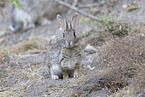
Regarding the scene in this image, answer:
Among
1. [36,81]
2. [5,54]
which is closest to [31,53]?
[5,54]

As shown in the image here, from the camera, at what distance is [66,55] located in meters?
4.75

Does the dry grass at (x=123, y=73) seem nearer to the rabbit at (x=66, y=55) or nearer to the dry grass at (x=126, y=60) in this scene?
Result: the dry grass at (x=126, y=60)

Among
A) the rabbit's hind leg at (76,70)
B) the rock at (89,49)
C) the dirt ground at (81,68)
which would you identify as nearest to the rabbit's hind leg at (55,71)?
the dirt ground at (81,68)

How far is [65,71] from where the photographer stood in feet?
16.0

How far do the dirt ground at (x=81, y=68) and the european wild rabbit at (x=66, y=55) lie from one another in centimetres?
22

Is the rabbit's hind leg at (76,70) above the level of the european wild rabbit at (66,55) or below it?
below

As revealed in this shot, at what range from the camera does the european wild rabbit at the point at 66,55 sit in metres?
4.58

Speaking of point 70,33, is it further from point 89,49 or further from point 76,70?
point 89,49

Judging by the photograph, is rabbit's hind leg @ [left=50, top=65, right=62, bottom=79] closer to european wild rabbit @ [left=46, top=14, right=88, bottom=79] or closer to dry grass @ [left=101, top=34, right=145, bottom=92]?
european wild rabbit @ [left=46, top=14, right=88, bottom=79]

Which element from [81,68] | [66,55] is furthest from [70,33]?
[81,68]

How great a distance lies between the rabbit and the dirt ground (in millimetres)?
214

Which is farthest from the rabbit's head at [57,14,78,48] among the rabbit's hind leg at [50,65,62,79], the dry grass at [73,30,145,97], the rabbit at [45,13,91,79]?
the dry grass at [73,30,145,97]

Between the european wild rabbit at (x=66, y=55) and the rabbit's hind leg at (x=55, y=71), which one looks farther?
the rabbit's hind leg at (x=55, y=71)

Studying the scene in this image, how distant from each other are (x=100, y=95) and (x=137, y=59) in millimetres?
1107
